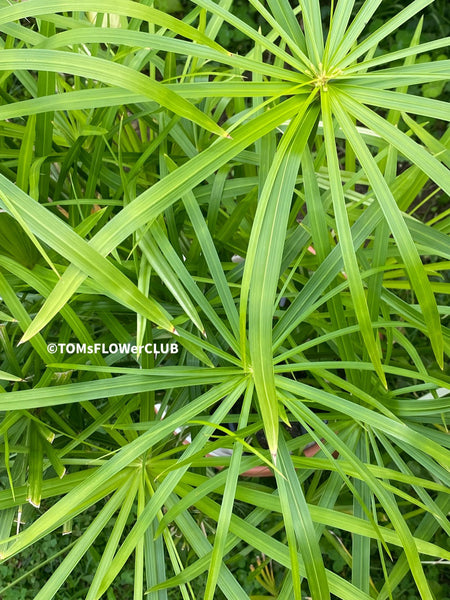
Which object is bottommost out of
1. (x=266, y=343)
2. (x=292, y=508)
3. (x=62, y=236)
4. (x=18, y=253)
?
(x=292, y=508)

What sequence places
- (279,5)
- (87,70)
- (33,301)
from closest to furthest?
(87,70) < (279,5) < (33,301)

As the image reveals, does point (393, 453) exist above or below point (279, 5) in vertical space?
below

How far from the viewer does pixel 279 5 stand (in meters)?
0.59

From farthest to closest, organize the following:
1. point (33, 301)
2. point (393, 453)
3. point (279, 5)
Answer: point (33, 301), point (393, 453), point (279, 5)

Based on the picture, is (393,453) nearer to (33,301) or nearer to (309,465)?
(309,465)

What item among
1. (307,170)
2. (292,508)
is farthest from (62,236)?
(292,508)

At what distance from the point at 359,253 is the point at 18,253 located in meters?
0.49

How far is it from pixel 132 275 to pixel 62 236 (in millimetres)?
249

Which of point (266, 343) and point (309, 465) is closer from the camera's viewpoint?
point (266, 343)

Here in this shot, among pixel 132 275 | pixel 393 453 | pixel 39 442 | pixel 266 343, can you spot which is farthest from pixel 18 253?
pixel 393 453

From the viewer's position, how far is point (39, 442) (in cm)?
71

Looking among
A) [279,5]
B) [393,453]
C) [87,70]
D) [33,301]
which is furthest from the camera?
[33,301]

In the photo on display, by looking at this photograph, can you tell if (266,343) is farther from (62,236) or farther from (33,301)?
(33,301)

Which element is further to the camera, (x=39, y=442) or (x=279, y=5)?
(x=39, y=442)
